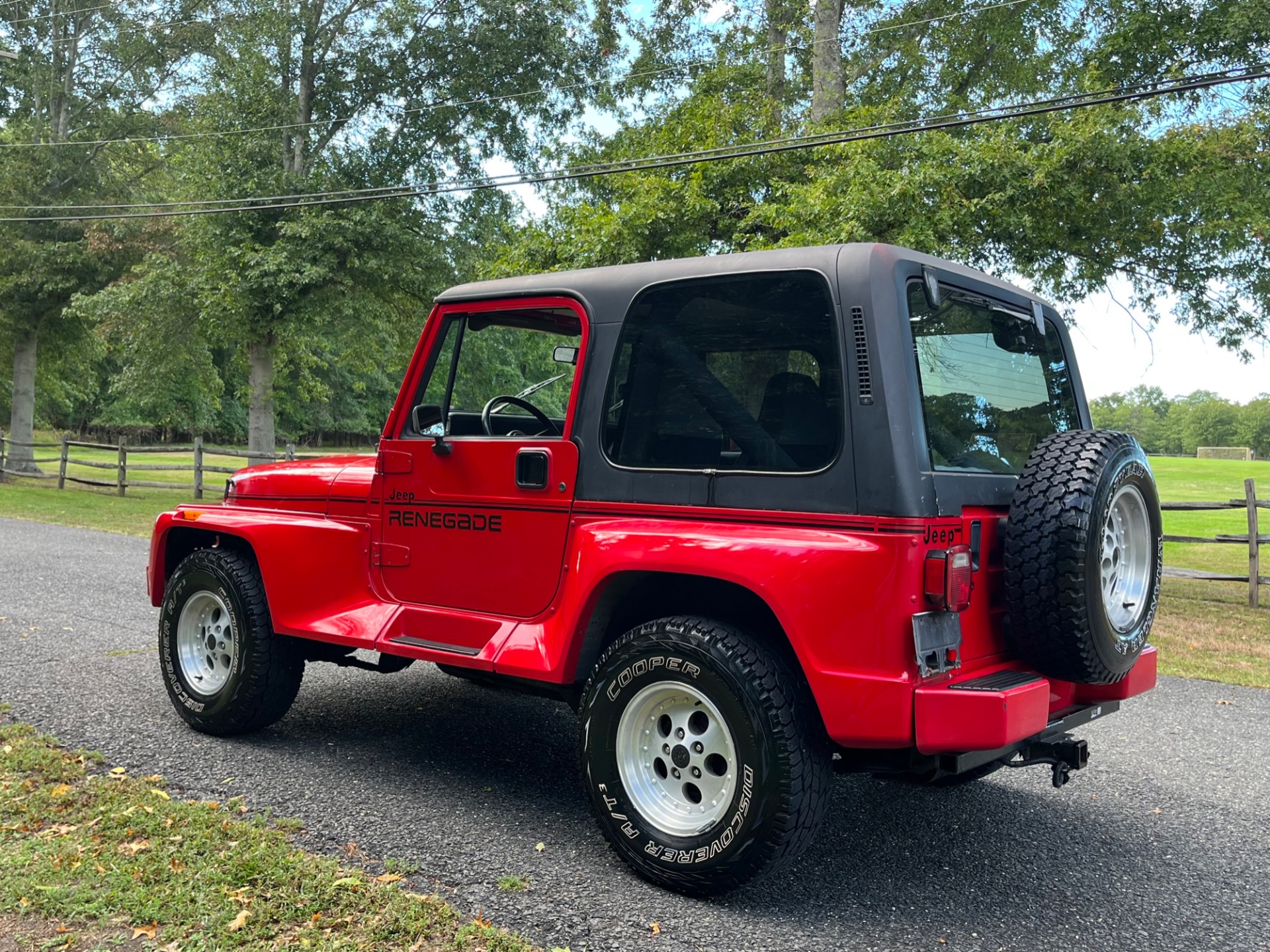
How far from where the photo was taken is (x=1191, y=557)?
20719 mm

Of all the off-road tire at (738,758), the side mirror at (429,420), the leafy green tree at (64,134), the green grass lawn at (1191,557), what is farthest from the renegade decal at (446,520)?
the leafy green tree at (64,134)

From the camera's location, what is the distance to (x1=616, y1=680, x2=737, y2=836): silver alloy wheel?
3420mm

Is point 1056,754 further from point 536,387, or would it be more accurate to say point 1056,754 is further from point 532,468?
point 536,387

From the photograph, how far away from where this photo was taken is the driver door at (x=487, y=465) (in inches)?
158

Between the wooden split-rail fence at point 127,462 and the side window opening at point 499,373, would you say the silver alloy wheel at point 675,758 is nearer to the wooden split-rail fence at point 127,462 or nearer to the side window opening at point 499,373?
the side window opening at point 499,373

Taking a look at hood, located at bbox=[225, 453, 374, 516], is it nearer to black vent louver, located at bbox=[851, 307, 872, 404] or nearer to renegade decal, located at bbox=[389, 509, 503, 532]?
renegade decal, located at bbox=[389, 509, 503, 532]

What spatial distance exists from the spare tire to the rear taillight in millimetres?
257

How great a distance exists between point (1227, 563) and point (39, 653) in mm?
20103

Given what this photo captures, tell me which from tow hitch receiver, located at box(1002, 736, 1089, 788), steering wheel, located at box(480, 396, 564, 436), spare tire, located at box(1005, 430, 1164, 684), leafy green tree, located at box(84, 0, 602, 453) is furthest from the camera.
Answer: leafy green tree, located at box(84, 0, 602, 453)

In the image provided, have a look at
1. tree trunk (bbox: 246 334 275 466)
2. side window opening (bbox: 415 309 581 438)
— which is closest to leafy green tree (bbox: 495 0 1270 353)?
side window opening (bbox: 415 309 581 438)

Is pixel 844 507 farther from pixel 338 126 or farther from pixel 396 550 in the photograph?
pixel 338 126

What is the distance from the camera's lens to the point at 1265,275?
41.1 ft

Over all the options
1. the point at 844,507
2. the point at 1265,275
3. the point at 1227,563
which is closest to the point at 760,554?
the point at 844,507

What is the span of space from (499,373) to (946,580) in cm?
216
